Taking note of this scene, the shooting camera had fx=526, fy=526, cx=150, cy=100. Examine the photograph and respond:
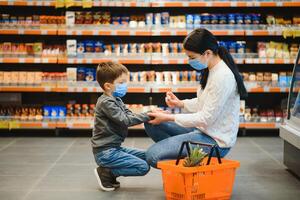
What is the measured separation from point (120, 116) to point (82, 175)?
3.57 feet

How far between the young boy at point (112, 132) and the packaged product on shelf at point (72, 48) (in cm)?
307

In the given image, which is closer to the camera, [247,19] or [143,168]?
[143,168]

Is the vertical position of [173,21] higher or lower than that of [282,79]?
higher

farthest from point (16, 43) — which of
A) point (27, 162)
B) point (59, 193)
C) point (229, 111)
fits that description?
point (229, 111)

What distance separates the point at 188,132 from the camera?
4.56 metres

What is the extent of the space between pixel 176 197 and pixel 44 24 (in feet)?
14.2

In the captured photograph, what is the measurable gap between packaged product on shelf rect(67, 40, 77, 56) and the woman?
349 cm

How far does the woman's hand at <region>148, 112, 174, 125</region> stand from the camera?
4.24 metres

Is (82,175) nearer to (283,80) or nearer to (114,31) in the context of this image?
(114,31)

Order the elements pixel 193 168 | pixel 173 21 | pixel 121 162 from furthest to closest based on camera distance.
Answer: pixel 173 21 → pixel 121 162 → pixel 193 168

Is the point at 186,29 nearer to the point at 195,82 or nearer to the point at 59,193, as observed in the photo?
the point at 195,82

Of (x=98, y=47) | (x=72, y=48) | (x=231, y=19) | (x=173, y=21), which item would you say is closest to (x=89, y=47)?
(x=98, y=47)

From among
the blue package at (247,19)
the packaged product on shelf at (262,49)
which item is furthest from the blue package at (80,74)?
the packaged product on shelf at (262,49)

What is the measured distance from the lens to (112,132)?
175 inches
